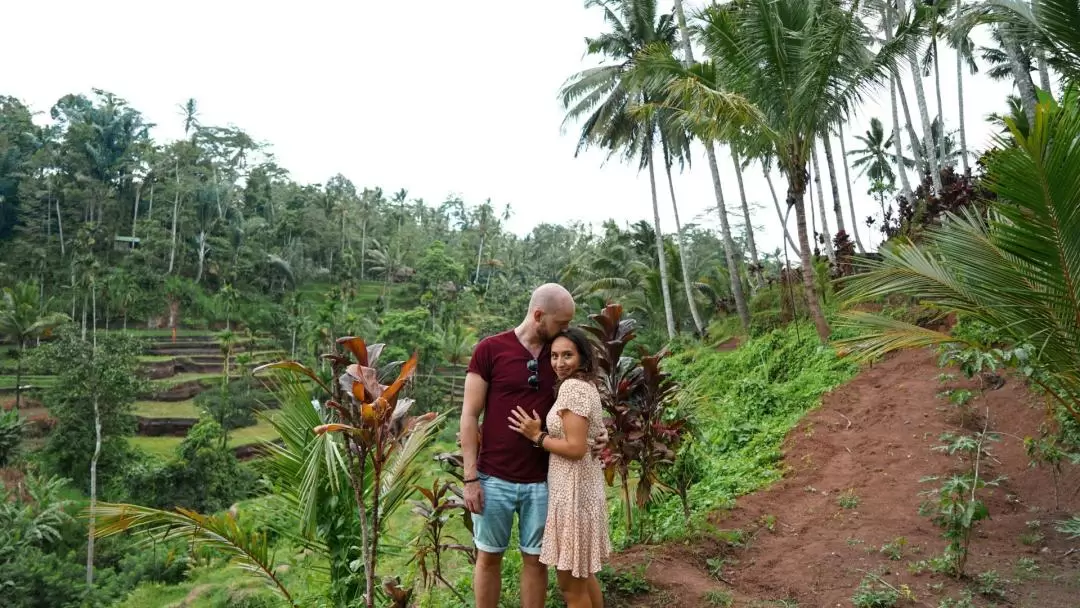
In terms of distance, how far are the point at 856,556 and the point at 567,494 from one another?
2.17 metres

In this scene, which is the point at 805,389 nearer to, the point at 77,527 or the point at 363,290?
the point at 77,527

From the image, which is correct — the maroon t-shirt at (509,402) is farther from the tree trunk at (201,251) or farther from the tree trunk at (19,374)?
the tree trunk at (201,251)

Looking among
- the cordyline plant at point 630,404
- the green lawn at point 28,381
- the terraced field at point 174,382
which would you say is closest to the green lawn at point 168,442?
the terraced field at point 174,382

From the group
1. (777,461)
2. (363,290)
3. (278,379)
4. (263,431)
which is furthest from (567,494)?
(363,290)

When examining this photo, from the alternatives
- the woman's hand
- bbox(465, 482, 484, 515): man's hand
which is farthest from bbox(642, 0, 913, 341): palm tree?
bbox(465, 482, 484, 515): man's hand

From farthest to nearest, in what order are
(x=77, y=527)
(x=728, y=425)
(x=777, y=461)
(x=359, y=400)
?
(x=77, y=527) < (x=728, y=425) < (x=777, y=461) < (x=359, y=400)

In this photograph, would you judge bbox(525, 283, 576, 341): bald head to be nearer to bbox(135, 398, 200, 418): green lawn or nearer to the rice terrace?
the rice terrace

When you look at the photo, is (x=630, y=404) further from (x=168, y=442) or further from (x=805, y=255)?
(x=168, y=442)

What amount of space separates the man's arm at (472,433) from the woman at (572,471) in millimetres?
146

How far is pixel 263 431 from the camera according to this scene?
27.2 metres

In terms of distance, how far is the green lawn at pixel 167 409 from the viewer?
2524cm

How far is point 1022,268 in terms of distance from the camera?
119 inches

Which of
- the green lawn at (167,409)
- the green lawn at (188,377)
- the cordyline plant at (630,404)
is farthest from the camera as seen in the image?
the green lawn at (188,377)

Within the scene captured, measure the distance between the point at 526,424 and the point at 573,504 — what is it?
322 mm
